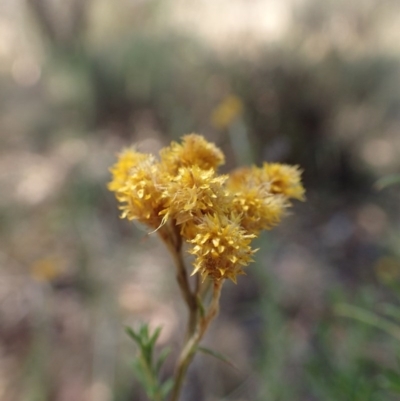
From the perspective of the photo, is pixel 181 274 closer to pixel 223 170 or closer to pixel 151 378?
pixel 151 378

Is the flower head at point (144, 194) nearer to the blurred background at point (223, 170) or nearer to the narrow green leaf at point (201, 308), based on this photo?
the narrow green leaf at point (201, 308)

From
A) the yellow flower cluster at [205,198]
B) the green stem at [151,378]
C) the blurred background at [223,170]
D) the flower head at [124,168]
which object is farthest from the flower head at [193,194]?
the blurred background at [223,170]

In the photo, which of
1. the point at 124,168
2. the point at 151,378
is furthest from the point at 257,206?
the point at 151,378

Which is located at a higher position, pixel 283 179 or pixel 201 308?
pixel 283 179

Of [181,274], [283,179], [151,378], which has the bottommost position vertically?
[151,378]

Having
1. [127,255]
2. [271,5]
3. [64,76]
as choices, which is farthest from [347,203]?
[64,76]

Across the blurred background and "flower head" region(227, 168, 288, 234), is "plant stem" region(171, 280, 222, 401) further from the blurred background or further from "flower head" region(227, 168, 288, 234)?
the blurred background
